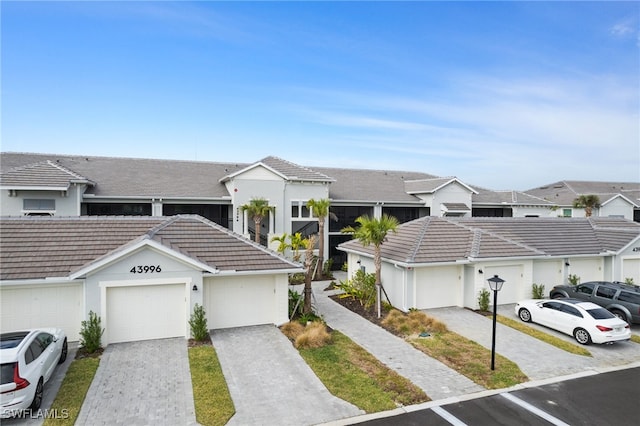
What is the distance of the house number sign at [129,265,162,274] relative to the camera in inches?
541

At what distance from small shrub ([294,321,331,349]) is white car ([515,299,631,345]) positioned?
9297 millimetres

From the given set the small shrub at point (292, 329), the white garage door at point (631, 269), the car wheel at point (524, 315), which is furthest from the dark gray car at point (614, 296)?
the small shrub at point (292, 329)

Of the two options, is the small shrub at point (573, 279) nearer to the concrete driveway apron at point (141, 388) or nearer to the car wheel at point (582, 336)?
the car wheel at point (582, 336)

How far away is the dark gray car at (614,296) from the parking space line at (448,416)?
12258 mm

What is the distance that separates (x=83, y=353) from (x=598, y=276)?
Answer: 26512 millimetres

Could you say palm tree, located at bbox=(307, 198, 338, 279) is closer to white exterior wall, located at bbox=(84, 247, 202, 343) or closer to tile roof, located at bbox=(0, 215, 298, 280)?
tile roof, located at bbox=(0, 215, 298, 280)

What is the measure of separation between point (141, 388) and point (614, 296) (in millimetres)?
19378

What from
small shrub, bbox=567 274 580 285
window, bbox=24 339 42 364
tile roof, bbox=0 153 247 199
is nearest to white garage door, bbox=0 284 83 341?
window, bbox=24 339 42 364

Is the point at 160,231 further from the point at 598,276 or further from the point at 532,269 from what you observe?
the point at 598,276

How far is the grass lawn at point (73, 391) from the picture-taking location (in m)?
8.87

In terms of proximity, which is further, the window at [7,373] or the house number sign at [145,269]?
the house number sign at [145,269]

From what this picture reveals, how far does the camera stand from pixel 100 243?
14805 mm

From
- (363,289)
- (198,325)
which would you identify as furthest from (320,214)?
(198,325)

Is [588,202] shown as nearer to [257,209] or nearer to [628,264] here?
[628,264]
